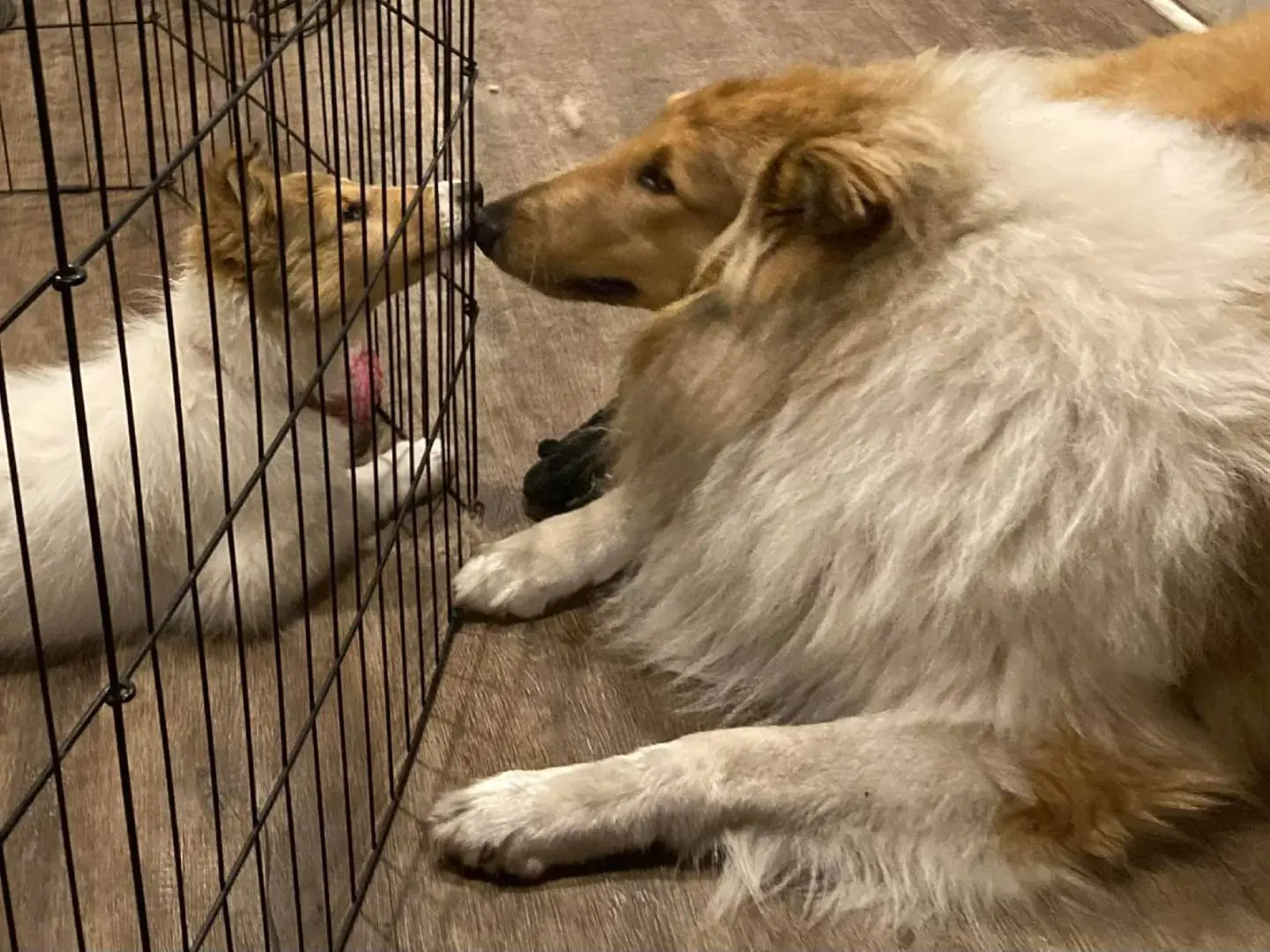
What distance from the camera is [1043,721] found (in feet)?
4.26

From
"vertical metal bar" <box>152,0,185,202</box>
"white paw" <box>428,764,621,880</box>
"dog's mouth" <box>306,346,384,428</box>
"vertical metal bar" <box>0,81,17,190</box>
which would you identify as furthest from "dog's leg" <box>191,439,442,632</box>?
"vertical metal bar" <box>0,81,17,190</box>

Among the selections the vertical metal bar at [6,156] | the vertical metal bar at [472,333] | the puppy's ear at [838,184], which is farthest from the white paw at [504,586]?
the vertical metal bar at [6,156]

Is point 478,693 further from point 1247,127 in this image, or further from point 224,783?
point 1247,127

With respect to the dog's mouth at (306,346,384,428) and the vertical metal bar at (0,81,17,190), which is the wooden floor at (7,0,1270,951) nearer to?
the dog's mouth at (306,346,384,428)

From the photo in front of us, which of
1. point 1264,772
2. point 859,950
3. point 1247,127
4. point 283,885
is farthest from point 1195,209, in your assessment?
point 283,885

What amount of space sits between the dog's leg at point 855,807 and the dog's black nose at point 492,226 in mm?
681

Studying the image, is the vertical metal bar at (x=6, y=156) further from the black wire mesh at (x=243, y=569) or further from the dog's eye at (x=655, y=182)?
the dog's eye at (x=655, y=182)

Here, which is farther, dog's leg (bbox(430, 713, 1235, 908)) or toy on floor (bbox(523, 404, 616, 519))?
toy on floor (bbox(523, 404, 616, 519))

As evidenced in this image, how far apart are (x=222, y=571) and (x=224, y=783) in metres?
0.29

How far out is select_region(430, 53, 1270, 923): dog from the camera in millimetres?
1246

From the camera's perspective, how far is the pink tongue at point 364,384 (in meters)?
1.90

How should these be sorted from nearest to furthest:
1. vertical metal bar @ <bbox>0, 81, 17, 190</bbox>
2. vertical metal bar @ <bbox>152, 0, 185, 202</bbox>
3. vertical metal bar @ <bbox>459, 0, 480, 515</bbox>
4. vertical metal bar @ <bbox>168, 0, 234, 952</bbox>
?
1. vertical metal bar @ <bbox>168, 0, 234, 952</bbox>
2. vertical metal bar @ <bbox>459, 0, 480, 515</bbox>
3. vertical metal bar @ <bbox>152, 0, 185, 202</bbox>
4. vertical metal bar @ <bbox>0, 81, 17, 190</bbox>

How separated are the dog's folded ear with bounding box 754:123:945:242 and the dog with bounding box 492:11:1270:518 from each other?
11 cm

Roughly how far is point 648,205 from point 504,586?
536mm
